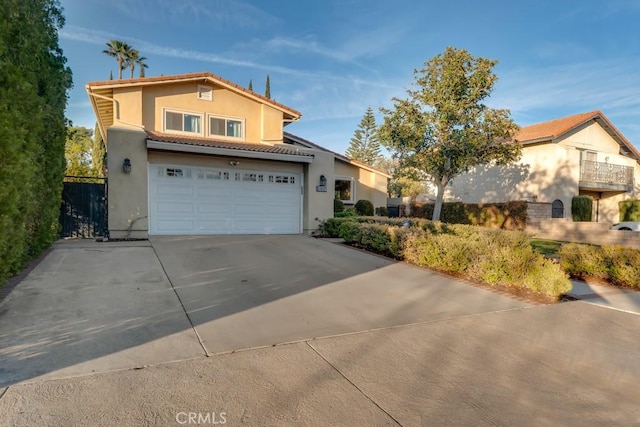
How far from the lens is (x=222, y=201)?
1155 cm

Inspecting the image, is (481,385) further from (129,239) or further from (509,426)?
(129,239)

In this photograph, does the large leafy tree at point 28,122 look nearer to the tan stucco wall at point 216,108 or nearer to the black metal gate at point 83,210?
the black metal gate at point 83,210

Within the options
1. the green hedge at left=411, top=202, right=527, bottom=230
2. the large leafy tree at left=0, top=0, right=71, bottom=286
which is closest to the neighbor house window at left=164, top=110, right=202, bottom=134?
the large leafy tree at left=0, top=0, right=71, bottom=286

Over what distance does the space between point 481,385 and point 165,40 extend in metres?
15.4

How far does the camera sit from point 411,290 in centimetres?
592

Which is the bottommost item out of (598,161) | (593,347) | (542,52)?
(593,347)

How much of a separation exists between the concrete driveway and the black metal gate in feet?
15.7

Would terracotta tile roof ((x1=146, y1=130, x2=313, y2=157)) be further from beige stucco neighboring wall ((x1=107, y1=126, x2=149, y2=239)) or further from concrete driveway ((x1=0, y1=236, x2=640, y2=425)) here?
concrete driveway ((x1=0, y1=236, x2=640, y2=425))

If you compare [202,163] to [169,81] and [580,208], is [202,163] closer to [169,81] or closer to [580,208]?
[169,81]

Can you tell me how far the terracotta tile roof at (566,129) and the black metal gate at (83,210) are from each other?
20267mm

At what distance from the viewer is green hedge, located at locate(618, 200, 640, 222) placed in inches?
828

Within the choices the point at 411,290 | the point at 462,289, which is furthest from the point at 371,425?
the point at 462,289

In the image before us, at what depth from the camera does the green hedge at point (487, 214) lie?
17688 mm

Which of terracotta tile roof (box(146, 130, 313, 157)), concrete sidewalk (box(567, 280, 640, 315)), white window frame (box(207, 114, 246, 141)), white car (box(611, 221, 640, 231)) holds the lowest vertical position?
concrete sidewalk (box(567, 280, 640, 315))
